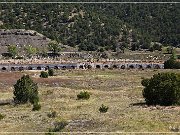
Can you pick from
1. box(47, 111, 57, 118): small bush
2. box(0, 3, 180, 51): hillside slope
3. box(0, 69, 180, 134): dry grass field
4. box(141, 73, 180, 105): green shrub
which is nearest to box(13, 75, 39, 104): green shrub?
box(0, 69, 180, 134): dry grass field

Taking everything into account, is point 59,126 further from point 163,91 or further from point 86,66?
point 86,66

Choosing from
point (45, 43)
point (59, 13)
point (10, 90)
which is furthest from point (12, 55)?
point (10, 90)

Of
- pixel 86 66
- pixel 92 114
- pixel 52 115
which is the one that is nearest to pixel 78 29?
pixel 86 66

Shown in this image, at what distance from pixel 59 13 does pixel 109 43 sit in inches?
1159

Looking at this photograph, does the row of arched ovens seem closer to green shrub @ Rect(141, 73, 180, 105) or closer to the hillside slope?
the hillside slope

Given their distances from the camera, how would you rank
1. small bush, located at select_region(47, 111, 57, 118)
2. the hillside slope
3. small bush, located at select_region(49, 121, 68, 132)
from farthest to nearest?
the hillside slope → small bush, located at select_region(47, 111, 57, 118) → small bush, located at select_region(49, 121, 68, 132)

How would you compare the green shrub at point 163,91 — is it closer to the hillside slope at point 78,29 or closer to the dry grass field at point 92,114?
the dry grass field at point 92,114

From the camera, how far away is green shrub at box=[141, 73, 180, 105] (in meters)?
44.4

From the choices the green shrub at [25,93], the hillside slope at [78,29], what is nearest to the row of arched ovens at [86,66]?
the hillside slope at [78,29]

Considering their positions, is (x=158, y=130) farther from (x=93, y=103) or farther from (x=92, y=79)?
(x=92, y=79)

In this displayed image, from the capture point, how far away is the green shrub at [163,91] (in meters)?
44.4

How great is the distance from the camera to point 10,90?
6731 centimetres

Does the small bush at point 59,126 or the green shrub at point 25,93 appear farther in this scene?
the green shrub at point 25,93

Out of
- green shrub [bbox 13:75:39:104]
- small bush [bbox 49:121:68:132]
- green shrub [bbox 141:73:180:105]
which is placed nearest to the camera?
small bush [bbox 49:121:68:132]
